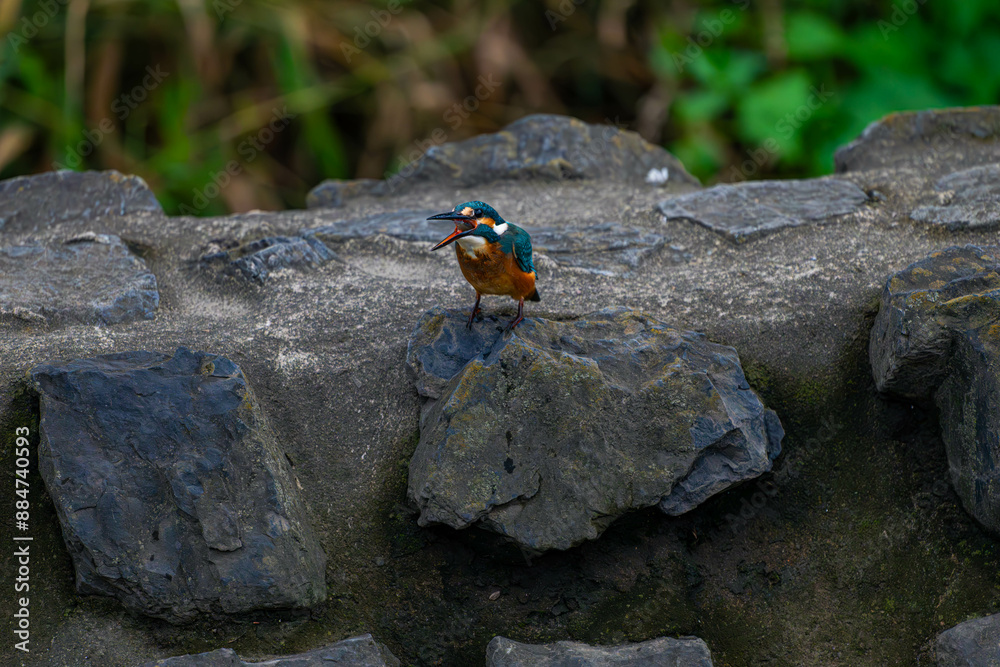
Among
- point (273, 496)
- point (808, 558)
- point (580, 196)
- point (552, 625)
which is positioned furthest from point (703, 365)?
point (580, 196)

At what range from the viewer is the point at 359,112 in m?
5.65

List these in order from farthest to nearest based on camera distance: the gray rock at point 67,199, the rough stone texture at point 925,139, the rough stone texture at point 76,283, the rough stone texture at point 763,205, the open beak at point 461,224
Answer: the rough stone texture at point 925,139 < the gray rock at point 67,199 < the rough stone texture at point 763,205 < the rough stone texture at point 76,283 < the open beak at point 461,224

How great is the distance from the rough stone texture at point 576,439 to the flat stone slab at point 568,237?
73 centimetres

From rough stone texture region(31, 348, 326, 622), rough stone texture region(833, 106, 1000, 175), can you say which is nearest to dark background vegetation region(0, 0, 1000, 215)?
rough stone texture region(833, 106, 1000, 175)

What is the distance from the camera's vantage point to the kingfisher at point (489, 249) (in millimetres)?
2260

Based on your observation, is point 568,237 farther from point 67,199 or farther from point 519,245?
point 67,199

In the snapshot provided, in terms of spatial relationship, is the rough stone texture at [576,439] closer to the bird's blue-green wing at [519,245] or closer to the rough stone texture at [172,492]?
the bird's blue-green wing at [519,245]

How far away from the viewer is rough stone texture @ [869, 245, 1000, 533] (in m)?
2.15

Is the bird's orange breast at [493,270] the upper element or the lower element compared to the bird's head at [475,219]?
lower

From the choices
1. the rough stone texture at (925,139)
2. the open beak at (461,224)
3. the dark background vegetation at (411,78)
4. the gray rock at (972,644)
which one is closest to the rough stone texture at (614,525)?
the gray rock at (972,644)

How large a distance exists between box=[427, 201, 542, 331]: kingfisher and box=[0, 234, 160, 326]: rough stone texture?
112 cm

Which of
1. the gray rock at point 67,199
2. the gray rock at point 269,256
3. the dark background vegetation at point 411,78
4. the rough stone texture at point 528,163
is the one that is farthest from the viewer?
the dark background vegetation at point 411,78

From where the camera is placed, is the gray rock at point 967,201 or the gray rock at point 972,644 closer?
the gray rock at point 972,644

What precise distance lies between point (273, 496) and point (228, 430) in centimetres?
20
